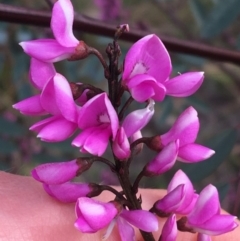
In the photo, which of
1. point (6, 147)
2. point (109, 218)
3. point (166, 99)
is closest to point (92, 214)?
point (109, 218)

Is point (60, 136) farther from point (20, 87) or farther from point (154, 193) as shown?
point (20, 87)

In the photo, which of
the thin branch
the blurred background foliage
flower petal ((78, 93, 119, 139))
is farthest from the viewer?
the blurred background foliage

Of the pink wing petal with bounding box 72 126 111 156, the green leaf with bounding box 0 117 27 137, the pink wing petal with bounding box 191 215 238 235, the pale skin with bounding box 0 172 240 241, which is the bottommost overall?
the green leaf with bounding box 0 117 27 137

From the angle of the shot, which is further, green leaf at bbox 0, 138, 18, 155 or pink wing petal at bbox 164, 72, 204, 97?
green leaf at bbox 0, 138, 18, 155

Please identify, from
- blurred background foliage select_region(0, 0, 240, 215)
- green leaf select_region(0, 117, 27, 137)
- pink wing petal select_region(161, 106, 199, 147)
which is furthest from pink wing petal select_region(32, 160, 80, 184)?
green leaf select_region(0, 117, 27, 137)

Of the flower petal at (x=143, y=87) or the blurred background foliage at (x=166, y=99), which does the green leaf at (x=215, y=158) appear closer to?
the blurred background foliage at (x=166, y=99)

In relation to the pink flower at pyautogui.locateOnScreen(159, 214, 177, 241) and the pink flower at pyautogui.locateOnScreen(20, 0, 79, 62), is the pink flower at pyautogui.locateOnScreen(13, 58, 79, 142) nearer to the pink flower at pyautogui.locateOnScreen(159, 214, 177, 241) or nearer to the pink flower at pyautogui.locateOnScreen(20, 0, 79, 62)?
the pink flower at pyautogui.locateOnScreen(20, 0, 79, 62)

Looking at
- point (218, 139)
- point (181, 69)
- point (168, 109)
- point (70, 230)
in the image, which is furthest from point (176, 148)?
point (168, 109)
